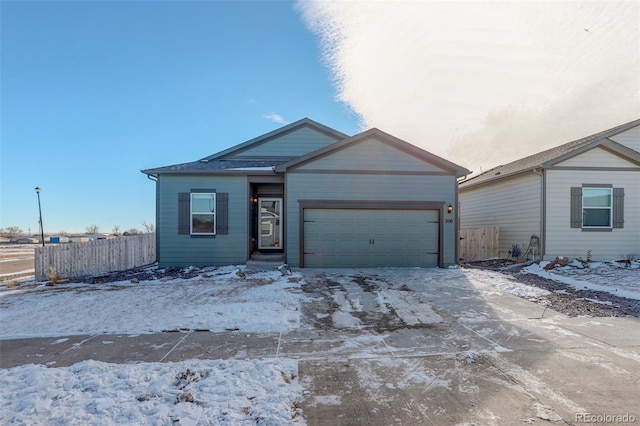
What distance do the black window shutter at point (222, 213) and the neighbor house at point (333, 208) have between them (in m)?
0.03

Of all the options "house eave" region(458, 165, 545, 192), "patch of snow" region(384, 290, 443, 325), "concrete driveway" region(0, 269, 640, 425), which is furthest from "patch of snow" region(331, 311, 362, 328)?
"house eave" region(458, 165, 545, 192)

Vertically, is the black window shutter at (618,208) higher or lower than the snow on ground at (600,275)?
higher

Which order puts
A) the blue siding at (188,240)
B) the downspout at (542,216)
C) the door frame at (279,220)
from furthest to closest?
1. the door frame at (279,220)
2. the downspout at (542,216)
3. the blue siding at (188,240)

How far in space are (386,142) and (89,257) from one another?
33.7 ft

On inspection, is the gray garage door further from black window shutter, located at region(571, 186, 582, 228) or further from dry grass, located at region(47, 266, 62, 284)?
dry grass, located at region(47, 266, 62, 284)

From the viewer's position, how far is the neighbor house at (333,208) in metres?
9.66

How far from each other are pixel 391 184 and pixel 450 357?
680cm

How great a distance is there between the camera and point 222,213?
10.1 m

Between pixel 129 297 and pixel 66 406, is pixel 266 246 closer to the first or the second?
pixel 129 297

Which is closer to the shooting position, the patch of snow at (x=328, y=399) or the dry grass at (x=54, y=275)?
the patch of snow at (x=328, y=399)

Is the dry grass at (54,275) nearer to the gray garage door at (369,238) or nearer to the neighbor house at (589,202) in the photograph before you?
the gray garage door at (369,238)

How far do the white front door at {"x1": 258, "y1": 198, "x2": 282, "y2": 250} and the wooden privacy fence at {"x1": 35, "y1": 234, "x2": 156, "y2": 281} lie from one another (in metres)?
4.69

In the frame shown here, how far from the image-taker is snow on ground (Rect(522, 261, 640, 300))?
7019 mm
